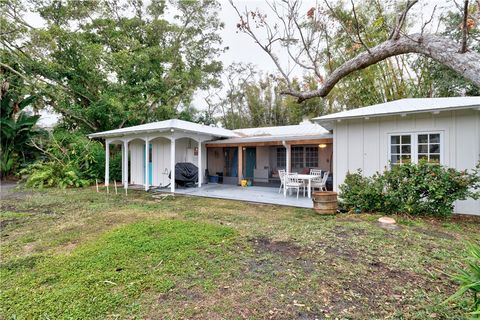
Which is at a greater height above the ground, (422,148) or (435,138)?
(435,138)

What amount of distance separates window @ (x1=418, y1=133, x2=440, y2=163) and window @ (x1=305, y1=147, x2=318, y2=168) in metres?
7.23

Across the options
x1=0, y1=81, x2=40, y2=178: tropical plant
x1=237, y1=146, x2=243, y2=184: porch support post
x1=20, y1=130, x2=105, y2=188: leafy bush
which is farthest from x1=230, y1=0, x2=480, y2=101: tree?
x1=0, y1=81, x2=40, y2=178: tropical plant

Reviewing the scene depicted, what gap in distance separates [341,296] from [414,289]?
0.93 meters

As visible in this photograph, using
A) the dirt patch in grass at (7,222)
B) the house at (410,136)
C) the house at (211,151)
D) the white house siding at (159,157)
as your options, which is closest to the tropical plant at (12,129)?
the house at (211,151)

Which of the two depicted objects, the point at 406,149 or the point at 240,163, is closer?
the point at 406,149

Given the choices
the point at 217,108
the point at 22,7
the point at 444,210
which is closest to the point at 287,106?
the point at 217,108

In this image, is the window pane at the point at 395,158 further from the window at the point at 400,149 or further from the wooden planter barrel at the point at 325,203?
the wooden planter barrel at the point at 325,203

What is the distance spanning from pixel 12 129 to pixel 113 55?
6995 mm

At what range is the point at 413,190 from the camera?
19.4 feet

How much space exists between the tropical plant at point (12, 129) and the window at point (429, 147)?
719 inches

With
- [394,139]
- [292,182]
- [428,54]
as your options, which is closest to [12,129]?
[292,182]

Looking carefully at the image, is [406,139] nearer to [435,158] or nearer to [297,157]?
[435,158]

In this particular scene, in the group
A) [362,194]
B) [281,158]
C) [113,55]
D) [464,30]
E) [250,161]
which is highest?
[113,55]

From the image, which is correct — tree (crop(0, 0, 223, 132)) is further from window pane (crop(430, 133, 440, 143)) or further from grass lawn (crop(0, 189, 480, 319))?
window pane (crop(430, 133, 440, 143))
